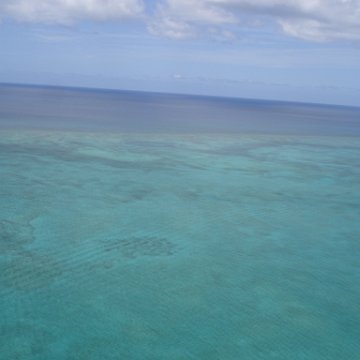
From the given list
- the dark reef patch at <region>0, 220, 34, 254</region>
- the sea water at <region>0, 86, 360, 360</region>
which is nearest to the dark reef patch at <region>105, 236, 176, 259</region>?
the sea water at <region>0, 86, 360, 360</region>

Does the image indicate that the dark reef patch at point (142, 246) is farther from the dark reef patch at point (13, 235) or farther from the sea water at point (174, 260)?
the dark reef patch at point (13, 235)

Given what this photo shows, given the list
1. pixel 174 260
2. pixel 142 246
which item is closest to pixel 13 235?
pixel 142 246

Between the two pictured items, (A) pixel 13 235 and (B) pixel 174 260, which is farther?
(A) pixel 13 235

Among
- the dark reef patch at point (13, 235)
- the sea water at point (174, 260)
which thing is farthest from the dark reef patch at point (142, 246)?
the dark reef patch at point (13, 235)

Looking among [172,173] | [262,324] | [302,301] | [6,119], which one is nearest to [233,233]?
[302,301]

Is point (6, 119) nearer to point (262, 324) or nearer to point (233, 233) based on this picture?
point (233, 233)

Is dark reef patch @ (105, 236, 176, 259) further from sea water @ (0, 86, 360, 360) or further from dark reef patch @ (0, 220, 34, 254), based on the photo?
dark reef patch @ (0, 220, 34, 254)

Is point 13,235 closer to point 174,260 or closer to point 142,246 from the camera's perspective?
point 142,246

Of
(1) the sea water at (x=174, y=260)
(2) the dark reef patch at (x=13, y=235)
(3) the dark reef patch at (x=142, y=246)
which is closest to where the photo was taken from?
(1) the sea water at (x=174, y=260)

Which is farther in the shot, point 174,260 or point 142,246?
point 142,246
